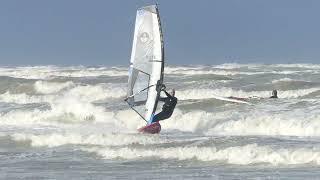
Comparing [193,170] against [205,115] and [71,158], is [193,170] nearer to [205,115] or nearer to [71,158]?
[71,158]

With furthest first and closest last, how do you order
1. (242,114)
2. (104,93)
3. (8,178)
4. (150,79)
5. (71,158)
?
(104,93) → (242,114) → (150,79) → (71,158) → (8,178)

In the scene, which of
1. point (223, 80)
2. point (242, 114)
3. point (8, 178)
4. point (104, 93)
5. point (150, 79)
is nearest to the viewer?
point (8, 178)

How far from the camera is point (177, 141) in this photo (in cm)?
1717

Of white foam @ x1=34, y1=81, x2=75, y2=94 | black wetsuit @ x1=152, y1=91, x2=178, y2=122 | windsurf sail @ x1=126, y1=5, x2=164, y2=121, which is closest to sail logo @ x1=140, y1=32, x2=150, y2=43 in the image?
windsurf sail @ x1=126, y1=5, x2=164, y2=121

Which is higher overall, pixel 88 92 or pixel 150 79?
pixel 150 79

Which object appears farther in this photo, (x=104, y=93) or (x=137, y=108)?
(x=104, y=93)

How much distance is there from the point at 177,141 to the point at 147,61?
3.08m

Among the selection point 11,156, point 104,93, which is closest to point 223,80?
point 104,93

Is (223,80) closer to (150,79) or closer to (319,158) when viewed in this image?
(150,79)

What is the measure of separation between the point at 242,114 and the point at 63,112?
275 inches

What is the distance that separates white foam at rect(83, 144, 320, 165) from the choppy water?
0.06ft

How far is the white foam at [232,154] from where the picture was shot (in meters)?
14.1

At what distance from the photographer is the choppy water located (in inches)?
536

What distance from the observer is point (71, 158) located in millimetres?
15719
